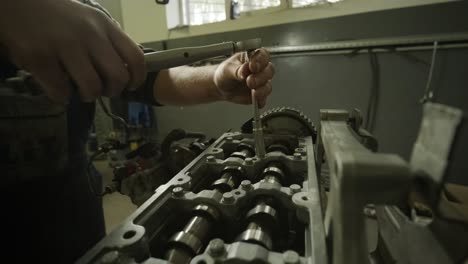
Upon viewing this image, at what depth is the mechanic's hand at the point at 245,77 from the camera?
0.92 metres

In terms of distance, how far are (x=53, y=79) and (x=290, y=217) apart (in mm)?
582

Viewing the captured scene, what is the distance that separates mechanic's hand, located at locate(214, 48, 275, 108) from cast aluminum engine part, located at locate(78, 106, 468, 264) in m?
0.29

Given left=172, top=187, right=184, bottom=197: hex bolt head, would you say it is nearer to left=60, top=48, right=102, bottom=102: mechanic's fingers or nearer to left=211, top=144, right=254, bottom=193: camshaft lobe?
left=211, top=144, right=254, bottom=193: camshaft lobe

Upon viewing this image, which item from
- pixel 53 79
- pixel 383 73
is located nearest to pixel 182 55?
pixel 53 79

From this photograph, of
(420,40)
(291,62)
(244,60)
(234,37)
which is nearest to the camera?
(244,60)

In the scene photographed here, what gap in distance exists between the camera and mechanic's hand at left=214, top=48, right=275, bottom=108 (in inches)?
36.2

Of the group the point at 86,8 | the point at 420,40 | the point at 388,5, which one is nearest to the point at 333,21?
the point at 388,5

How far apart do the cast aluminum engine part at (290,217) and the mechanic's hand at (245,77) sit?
29cm

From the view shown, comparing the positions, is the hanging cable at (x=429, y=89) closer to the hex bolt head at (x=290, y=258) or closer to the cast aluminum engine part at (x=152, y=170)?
the cast aluminum engine part at (x=152, y=170)

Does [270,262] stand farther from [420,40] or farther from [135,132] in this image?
[135,132]

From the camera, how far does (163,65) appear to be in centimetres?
55

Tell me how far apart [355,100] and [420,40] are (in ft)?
1.83

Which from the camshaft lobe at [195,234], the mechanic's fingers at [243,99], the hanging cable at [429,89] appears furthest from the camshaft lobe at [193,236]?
the hanging cable at [429,89]

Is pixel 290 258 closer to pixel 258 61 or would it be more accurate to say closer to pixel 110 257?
pixel 110 257
